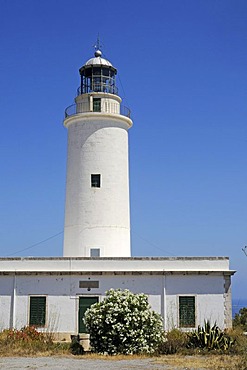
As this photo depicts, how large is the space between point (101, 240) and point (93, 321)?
7346 mm

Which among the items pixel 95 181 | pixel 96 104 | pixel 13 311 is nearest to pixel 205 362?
pixel 13 311

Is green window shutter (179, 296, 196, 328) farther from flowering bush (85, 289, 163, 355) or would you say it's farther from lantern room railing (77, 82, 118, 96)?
lantern room railing (77, 82, 118, 96)

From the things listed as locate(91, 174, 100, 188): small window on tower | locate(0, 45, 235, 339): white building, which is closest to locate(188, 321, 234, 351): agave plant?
locate(0, 45, 235, 339): white building

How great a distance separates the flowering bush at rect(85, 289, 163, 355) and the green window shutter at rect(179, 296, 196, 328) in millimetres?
4649

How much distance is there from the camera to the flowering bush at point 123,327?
55.6 ft

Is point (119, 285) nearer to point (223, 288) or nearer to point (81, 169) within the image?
point (223, 288)

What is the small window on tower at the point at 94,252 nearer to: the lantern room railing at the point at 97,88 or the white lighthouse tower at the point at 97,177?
the white lighthouse tower at the point at 97,177

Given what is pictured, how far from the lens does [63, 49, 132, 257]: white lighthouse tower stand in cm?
2466

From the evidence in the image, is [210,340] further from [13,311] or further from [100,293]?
[13,311]

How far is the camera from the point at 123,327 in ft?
55.8

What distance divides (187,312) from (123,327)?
18.9 feet

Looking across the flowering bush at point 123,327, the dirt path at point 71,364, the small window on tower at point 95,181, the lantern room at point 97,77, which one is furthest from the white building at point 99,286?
the lantern room at point 97,77

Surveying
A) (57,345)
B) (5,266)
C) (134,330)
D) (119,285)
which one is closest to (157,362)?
(134,330)

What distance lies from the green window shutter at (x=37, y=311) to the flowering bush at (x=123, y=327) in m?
4.83
